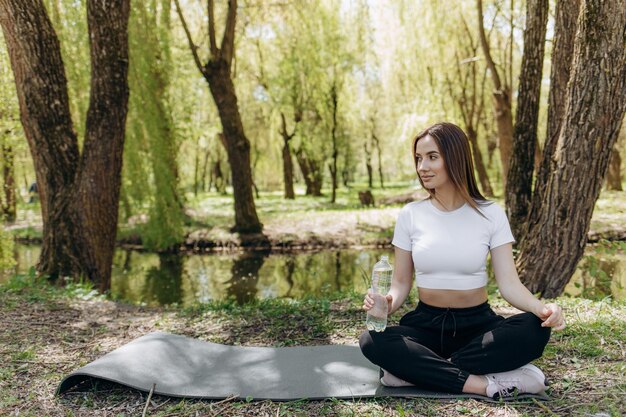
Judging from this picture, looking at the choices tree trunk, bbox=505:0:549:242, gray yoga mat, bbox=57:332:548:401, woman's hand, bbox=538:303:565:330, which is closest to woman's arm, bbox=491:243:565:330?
woman's hand, bbox=538:303:565:330

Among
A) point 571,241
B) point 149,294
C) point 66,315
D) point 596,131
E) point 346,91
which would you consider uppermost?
point 346,91

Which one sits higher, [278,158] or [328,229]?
[278,158]

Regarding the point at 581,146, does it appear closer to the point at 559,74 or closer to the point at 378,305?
the point at 559,74

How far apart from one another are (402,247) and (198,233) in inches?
444

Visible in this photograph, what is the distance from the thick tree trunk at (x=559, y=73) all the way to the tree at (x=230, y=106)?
25.8ft

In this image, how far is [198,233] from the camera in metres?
13.6

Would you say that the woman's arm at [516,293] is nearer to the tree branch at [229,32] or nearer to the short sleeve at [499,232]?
the short sleeve at [499,232]

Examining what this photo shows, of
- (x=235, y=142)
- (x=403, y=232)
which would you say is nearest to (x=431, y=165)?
(x=403, y=232)

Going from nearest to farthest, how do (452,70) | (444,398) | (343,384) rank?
1. (444,398)
2. (343,384)
3. (452,70)

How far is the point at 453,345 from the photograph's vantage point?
2.75 meters

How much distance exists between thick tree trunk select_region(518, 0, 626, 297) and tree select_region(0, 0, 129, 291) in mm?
4638

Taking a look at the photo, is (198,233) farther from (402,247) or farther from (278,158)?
(278,158)

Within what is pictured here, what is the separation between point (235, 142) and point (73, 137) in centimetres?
650

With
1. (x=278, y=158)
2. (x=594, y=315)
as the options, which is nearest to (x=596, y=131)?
(x=594, y=315)
